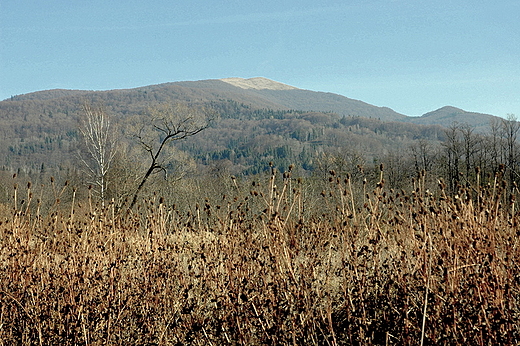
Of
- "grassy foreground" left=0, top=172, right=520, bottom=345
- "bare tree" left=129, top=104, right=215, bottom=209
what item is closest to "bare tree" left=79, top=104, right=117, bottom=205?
"bare tree" left=129, top=104, right=215, bottom=209

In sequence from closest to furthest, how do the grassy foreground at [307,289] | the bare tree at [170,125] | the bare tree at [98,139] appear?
the grassy foreground at [307,289], the bare tree at [170,125], the bare tree at [98,139]

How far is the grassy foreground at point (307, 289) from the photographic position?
3027 mm

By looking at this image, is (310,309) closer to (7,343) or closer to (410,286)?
(410,286)

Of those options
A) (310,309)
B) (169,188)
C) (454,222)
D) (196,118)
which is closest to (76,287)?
(310,309)

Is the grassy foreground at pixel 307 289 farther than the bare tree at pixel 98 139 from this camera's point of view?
No

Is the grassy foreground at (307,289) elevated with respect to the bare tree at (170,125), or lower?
lower

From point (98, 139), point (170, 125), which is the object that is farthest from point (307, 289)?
point (98, 139)

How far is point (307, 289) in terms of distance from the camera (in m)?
3.49

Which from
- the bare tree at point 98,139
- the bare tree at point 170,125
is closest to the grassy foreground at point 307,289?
the bare tree at point 170,125

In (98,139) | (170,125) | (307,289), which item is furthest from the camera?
(98,139)

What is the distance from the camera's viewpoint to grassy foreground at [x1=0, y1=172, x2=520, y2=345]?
3027 millimetres

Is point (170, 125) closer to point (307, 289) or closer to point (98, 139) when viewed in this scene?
point (98, 139)

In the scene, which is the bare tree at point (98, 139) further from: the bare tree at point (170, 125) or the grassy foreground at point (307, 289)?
the grassy foreground at point (307, 289)

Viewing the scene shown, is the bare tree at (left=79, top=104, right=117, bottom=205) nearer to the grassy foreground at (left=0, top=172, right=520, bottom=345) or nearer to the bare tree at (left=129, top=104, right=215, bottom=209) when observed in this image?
the bare tree at (left=129, top=104, right=215, bottom=209)
